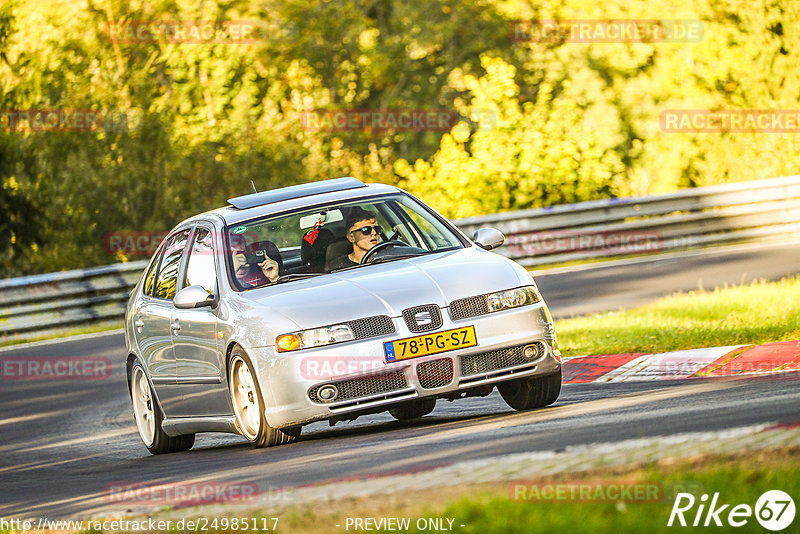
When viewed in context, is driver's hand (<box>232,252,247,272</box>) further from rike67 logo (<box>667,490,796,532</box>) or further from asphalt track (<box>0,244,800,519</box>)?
rike67 logo (<box>667,490,796,532</box>)

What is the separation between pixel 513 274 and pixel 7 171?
17.6 metres

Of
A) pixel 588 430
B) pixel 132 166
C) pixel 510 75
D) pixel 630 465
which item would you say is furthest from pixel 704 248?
pixel 630 465

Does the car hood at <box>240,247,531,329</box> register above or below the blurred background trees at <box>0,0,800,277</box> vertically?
above

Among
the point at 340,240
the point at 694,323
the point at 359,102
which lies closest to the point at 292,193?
the point at 340,240

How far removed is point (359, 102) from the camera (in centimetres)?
3866

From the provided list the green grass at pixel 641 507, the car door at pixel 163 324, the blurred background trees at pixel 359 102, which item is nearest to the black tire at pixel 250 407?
the car door at pixel 163 324

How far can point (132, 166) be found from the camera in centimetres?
2605

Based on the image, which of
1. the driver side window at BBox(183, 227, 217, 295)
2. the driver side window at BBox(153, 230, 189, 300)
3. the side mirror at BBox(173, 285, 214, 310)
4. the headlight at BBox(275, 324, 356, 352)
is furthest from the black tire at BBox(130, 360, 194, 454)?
the headlight at BBox(275, 324, 356, 352)

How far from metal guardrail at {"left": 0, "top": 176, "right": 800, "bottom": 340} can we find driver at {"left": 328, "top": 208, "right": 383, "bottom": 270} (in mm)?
10995

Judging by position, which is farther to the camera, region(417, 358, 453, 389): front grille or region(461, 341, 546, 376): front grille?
region(461, 341, 546, 376): front grille

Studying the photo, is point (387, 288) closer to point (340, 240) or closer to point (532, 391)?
point (340, 240)

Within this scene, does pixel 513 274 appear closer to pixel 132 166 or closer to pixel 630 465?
pixel 630 465

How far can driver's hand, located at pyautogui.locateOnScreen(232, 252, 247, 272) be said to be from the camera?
9539 mm

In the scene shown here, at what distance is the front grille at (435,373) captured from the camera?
8438 mm
